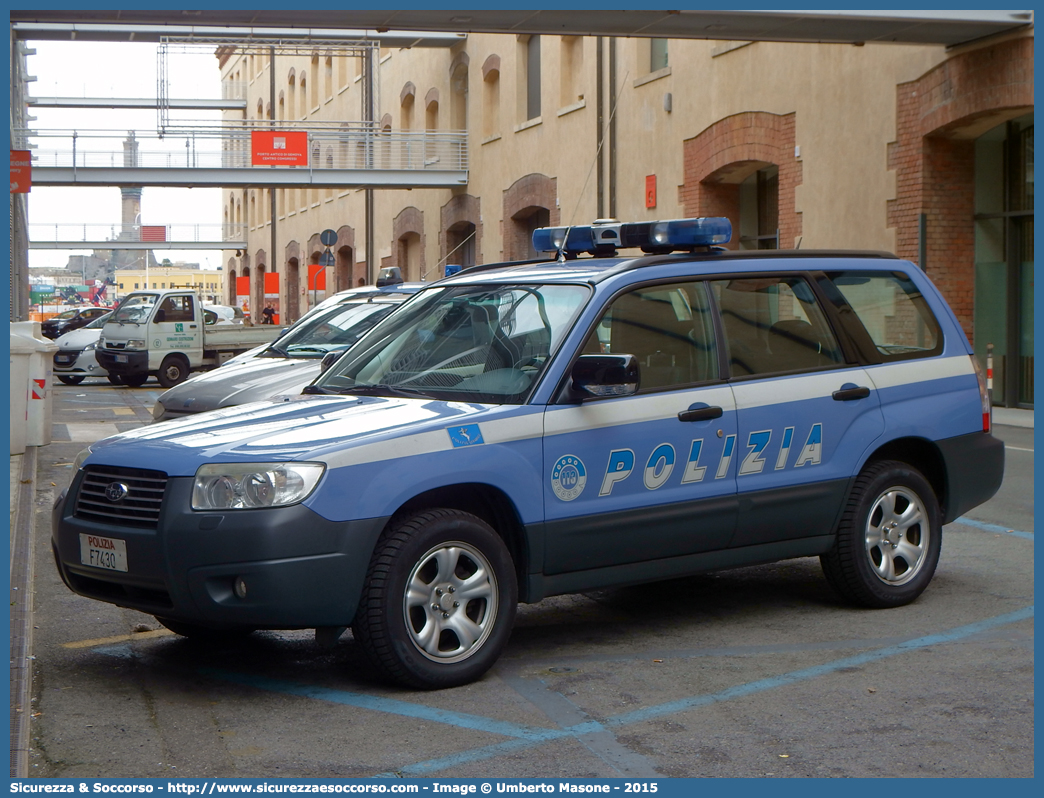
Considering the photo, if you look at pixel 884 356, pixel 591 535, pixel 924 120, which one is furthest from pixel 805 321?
pixel 924 120

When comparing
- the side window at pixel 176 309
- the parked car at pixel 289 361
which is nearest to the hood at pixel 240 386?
the parked car at pixel 289 361

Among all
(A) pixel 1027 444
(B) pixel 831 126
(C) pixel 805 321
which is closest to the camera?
(C) pixel 805 321

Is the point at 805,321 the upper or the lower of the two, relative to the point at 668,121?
lower

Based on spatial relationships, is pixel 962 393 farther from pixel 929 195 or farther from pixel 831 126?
pixel 831 126

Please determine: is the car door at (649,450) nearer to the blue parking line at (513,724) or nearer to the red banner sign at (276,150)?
the blue parking line at (513,724)

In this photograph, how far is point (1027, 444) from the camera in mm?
14148

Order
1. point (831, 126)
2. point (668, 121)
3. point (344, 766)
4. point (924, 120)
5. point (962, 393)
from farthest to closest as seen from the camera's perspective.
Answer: point (668, 121)
point (831, 126)
point (924, 120)
point (962, 393)
point (344, 766)

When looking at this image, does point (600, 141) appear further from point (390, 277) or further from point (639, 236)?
point (639, 236)

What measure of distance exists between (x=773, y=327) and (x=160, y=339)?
20685 millimetres

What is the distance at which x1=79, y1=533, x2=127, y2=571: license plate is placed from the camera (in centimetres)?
508

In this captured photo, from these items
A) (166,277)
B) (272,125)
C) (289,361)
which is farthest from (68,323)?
(166,277)

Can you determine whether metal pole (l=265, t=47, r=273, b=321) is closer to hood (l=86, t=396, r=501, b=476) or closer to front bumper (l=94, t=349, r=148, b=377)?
front bumper (l=94, t=349, r=148, b=377)

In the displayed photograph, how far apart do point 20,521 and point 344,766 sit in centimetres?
569

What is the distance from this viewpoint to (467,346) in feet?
19.4
